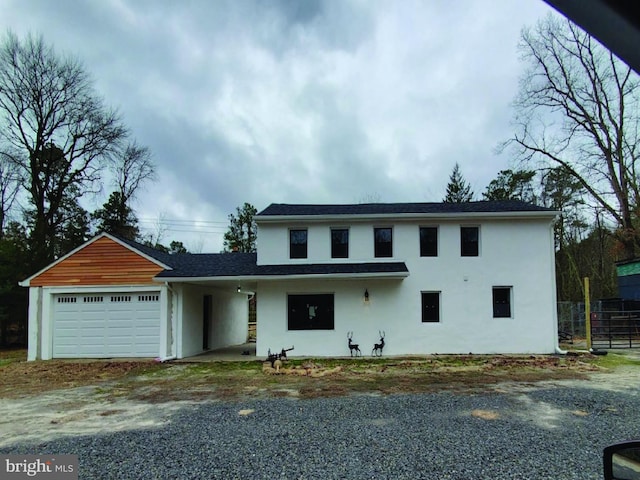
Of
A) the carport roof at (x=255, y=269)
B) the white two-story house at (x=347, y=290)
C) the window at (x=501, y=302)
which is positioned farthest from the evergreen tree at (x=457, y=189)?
the carport roof at (x=255, y=269)

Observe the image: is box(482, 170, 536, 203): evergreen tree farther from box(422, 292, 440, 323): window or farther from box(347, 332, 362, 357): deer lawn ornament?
box(347, 332, 362, 357): deer lawn ornament

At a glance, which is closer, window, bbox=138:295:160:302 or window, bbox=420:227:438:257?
window, bbox=138:295:160:302

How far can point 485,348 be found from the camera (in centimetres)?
1410

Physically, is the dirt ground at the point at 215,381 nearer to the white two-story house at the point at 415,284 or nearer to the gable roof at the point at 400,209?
the white two-story house at the point at 415,284

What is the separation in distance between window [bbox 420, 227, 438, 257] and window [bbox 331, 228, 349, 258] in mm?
2687

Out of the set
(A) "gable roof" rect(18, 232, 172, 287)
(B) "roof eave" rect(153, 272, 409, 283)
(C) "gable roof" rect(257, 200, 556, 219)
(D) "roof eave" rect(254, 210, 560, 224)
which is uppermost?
(C) "gable roof" rect(257, 200, 556, 219)

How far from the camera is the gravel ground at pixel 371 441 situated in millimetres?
4500

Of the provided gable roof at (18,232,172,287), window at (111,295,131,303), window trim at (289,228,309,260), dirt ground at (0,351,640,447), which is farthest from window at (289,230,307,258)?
window at (111,295,131,303)

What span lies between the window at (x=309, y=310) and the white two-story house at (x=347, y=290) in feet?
0.12

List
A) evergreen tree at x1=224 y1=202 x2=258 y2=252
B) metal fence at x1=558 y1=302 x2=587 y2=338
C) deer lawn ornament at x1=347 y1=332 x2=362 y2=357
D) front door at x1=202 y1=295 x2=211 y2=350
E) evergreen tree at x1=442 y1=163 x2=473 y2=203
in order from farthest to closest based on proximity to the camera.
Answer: evergreen tree at x1=224 y1=202 x2=258 y2=252 → evergreen tree at x1=442 y1=163 x2=473 y2=203 → metal fence at x1=558 y1=302 x2=587 y2=338 → front door at x1=202 y1=295 x2=211 y2=350 → deer lawn ornament at x1=347 y1=332 x2=362 y2=357

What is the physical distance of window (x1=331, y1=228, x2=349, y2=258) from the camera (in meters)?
14.9

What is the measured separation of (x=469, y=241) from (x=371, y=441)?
35.3 feet

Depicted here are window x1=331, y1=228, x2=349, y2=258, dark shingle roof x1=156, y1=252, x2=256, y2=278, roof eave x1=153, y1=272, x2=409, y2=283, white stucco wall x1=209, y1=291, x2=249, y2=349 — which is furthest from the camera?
white stucco wall x1=209, y1=291, x2=249, y2=349

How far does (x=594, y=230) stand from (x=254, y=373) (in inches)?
1045
